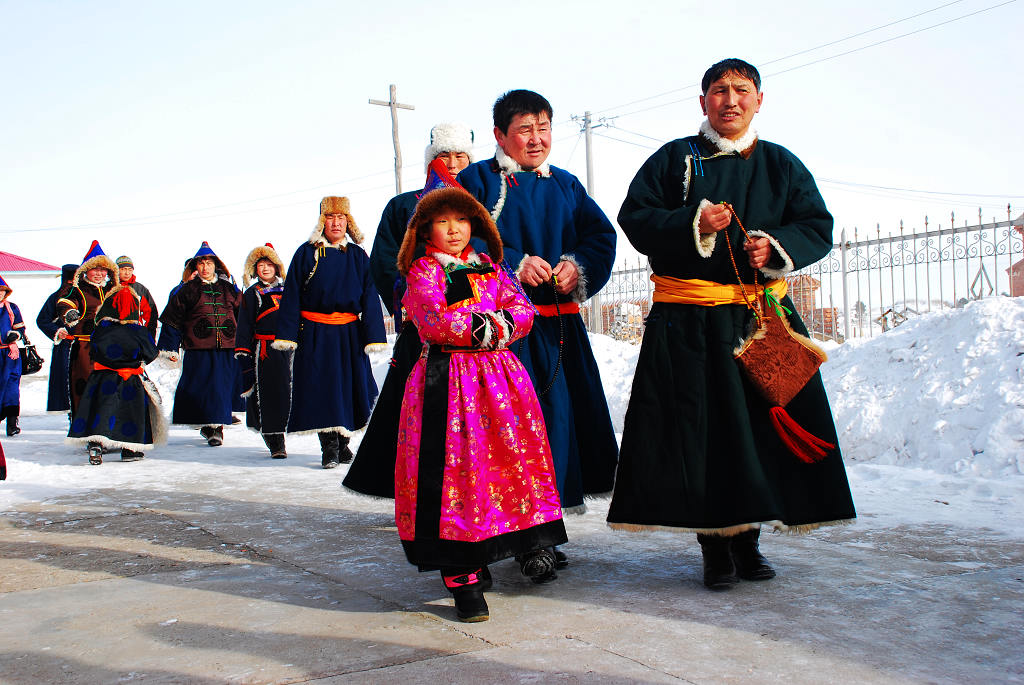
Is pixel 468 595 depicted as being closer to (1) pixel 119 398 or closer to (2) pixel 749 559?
(2) pixel 749 559

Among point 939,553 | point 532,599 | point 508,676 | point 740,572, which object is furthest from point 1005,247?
point 508,676

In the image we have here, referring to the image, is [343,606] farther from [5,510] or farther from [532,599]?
[5,510]

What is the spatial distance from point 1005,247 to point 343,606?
9182mm

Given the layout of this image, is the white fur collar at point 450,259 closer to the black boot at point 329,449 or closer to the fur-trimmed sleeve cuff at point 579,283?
the fur-trimmed sleeve cuff at point 579,283

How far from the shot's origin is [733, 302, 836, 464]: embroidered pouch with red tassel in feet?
11.5

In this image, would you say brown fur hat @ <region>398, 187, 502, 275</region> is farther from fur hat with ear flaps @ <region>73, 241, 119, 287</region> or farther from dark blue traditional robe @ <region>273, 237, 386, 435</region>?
fur hat with ear flaps @ <region>73, 241, 119, 287</region>

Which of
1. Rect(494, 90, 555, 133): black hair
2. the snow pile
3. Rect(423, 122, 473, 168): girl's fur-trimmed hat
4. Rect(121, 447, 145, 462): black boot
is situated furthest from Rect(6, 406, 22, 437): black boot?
Rect(494, 90, 555, 133): black hair

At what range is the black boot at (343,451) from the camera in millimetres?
7914

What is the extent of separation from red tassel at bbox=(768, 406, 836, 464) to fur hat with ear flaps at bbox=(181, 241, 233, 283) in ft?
28.0

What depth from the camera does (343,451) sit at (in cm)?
796

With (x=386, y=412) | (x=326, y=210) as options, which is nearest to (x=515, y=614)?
(x=386, y=412)

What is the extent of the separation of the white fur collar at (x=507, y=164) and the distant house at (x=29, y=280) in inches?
1405

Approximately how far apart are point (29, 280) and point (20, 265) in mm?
765

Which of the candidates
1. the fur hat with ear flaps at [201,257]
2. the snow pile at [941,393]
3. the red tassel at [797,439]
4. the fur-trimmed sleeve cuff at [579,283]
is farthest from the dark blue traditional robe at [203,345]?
the red tassel at [797,439]
